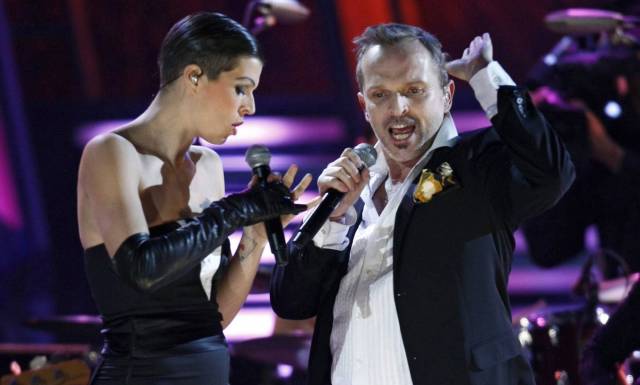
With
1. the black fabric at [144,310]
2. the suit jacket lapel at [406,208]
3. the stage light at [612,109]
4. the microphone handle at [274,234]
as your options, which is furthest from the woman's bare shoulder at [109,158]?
the stage light at [612,109]

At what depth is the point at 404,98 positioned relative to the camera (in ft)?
8.28

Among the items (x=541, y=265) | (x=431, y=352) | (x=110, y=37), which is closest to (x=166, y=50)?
(x=431, y=352)

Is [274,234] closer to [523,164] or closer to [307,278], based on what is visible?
[307,278]

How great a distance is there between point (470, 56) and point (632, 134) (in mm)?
2910

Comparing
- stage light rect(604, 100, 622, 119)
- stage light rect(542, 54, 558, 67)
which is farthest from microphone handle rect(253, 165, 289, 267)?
stage light rect(604, 100, 622, 119)

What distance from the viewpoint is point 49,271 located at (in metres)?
6.10

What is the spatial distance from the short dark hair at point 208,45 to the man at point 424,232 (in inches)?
13.8

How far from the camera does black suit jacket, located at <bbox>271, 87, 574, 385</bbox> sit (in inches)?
90.3

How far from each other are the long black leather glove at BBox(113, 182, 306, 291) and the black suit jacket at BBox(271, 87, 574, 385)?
0.35 metres

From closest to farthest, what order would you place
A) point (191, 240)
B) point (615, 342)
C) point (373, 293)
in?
point (191, 240)
point (373, 293)
point (615, 342)

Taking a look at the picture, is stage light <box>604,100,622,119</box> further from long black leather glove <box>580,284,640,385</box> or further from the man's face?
the man's face

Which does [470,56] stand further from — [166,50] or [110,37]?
[110,37]

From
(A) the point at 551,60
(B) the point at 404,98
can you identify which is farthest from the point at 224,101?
(A) the point at 551,60

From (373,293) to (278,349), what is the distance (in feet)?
5.02
